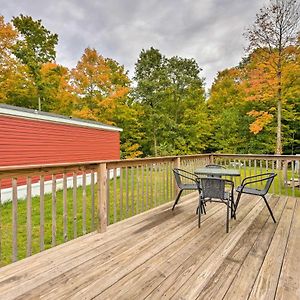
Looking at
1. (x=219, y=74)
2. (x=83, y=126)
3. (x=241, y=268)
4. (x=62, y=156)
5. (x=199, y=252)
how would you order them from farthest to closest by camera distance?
(x=219, y=74) < (x=83, y=126) < (x=62, y=156) < (x=199, y=252) < (x=241, y=268)

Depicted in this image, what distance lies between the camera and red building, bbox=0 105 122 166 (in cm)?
702

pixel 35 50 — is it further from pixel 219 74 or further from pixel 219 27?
pixel 219 74

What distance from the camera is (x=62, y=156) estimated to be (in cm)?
894

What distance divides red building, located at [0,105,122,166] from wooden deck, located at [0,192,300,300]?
5.71 meters

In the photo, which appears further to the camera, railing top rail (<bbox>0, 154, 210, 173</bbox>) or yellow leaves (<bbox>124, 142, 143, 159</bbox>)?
yellow leaves (<bbox>124, 142, 143, 159</bbox>)

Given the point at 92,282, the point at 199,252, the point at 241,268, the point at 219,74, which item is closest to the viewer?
the point at 92,282

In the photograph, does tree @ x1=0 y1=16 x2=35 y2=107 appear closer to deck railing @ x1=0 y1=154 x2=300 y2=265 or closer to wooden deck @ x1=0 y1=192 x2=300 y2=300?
deck railing @ x1=0 y1=154 x2=300 y2=265

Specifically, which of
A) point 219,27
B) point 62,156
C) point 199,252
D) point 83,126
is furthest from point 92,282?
point 219,27

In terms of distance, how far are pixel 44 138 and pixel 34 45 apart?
9884mm

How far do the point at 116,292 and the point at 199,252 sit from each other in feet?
3.47

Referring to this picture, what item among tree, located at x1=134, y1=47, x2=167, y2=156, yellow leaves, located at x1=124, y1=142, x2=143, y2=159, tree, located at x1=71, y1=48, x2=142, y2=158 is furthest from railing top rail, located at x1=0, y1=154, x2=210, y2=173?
→ tree, located at x1=134, y1=47, x2=167, y2=156

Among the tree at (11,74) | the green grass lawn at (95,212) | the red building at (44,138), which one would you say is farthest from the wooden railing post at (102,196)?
the tree at (11,74)

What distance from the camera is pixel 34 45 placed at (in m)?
14.6

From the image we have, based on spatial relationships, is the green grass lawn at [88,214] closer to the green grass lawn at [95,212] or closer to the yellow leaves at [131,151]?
the green grass lawn at [95,212]
